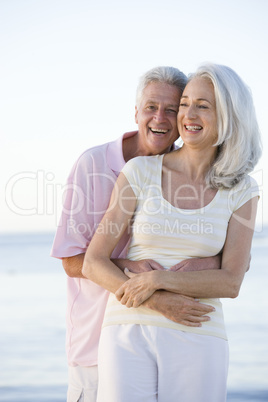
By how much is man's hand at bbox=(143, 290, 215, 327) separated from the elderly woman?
0.02 metres

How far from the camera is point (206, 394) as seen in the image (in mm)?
2211

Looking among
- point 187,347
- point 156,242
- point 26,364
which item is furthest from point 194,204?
point 26,364

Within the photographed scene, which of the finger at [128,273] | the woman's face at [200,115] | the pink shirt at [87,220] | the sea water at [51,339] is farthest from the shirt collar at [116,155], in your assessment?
the sea water at [51,339]

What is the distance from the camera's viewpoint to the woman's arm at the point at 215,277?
89.0 inches

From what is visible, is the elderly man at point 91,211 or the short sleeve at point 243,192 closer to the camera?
the short sleeve at point 243,192

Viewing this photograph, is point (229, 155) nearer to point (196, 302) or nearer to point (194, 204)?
point (194, 204)

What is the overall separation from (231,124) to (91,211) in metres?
0.72

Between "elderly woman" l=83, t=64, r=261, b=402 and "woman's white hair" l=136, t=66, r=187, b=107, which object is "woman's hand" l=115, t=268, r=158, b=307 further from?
"woman's white hair" l=136, t=66, r=187, b=107

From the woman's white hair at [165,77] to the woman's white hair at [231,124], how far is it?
18 centimetres

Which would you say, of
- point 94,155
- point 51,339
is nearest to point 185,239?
point 94,155

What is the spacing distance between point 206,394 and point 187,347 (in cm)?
18

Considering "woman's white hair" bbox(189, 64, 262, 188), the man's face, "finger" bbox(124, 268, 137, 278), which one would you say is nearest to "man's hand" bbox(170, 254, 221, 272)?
"finger" bbox(124, 268, 137, 278)

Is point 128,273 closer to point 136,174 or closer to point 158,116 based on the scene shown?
point 136,174

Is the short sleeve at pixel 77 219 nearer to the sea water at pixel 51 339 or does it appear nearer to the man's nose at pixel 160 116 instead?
the man's nose at pixel 160 116
